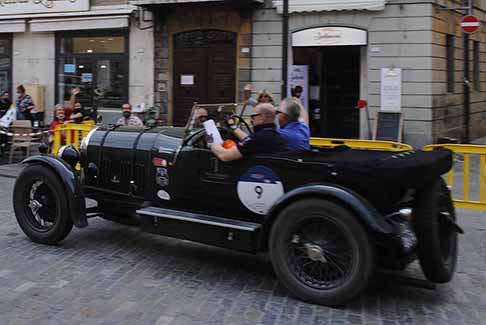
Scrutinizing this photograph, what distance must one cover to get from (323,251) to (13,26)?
15.9 metres

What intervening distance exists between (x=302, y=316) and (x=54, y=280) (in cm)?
223

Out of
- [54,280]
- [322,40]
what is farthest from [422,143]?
[54,280]

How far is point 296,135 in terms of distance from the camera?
5.85 meters

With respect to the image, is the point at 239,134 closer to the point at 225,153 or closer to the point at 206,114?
the point at 206,114

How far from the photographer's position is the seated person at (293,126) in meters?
5.81

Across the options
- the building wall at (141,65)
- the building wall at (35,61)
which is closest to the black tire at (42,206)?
the building wall at (141,65)

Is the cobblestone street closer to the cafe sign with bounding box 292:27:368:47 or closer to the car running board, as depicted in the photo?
the car running board

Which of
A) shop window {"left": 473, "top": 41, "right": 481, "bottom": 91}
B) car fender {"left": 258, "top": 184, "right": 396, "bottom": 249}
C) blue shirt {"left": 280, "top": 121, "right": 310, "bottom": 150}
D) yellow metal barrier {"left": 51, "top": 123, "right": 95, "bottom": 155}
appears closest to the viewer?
car fender {"left": 258, "top": 184, "right": 396, "bottom": 249}

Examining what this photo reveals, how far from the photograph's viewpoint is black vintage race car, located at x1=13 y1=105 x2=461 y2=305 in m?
4.78

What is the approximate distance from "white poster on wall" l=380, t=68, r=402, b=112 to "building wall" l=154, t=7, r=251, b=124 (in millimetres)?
3309

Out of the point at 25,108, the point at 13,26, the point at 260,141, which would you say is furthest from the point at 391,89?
the point at 13,26

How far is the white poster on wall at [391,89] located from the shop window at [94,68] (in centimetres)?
681

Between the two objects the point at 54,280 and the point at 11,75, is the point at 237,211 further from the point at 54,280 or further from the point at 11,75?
the point at 11,75

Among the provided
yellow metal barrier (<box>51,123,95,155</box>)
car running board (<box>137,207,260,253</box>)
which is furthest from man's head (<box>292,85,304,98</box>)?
car running board (<box>137,207,260,253</box>)
